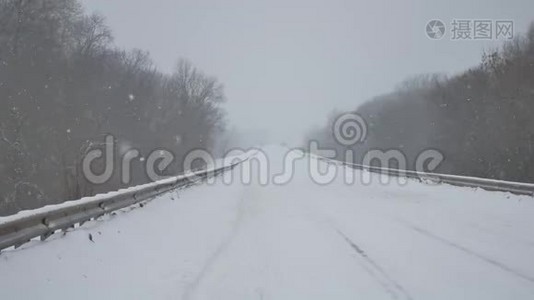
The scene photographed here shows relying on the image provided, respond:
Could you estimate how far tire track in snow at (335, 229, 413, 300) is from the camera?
6.65 m

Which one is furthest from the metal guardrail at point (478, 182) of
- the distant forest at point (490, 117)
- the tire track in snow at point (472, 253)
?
the distant forest at point (490, 117)

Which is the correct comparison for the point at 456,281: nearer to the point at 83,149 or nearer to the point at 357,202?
the point at 357,202

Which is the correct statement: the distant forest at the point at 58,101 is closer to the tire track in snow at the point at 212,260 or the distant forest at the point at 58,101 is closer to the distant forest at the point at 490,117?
the tire track in snow at the point at 212,260

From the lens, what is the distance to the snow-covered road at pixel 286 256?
6.94 meters

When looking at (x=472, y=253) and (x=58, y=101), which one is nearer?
(x=472, y=253)

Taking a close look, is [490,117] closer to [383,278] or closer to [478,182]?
[478,182]

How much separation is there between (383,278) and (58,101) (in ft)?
127

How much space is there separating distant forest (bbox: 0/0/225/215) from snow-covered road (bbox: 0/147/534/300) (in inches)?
607

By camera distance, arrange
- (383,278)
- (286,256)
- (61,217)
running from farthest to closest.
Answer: (61,217)
(286,256)
(383,278)

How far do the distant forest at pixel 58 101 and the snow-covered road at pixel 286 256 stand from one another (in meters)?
15.4

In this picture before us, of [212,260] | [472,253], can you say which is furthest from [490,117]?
[212,260]

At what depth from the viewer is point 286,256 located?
9.26 metres

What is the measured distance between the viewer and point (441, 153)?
62.9 m

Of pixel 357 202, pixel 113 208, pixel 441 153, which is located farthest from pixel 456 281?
pixel 441 153
